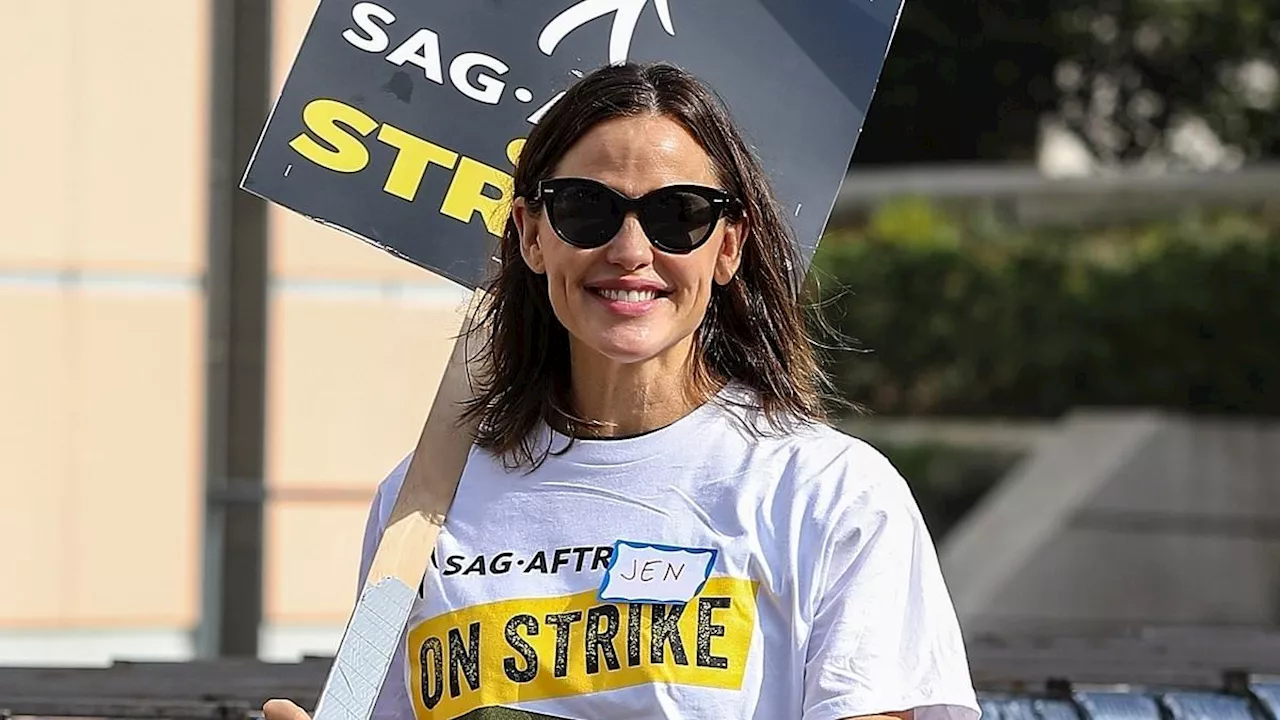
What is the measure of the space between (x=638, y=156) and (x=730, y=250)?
0.52ft

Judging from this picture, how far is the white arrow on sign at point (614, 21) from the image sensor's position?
8.86 feet

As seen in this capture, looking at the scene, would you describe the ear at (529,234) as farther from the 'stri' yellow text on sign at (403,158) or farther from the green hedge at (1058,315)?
the green hedge at (1058,315)

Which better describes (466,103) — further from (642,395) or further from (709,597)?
(709,597)

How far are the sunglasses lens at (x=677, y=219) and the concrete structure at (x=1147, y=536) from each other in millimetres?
8842

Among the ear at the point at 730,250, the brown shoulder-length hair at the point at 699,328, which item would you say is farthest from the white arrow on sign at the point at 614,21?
the ear at the point at 730,250

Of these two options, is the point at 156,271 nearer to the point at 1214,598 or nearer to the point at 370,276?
the point at 370,276

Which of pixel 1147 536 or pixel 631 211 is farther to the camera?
pixel 1147 536

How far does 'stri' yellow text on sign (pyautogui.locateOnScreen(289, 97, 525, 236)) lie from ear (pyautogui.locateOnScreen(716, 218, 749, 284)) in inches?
15.4

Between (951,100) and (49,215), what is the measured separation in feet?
42.8

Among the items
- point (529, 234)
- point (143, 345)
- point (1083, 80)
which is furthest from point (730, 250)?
point (1083, 80)

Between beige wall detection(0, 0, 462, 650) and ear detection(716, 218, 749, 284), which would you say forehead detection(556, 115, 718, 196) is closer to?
ear detection(716, 218, 749, 284)

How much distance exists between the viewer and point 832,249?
1286 cm

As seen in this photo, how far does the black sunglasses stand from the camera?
2.19 meters

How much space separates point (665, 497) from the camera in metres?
2.19
